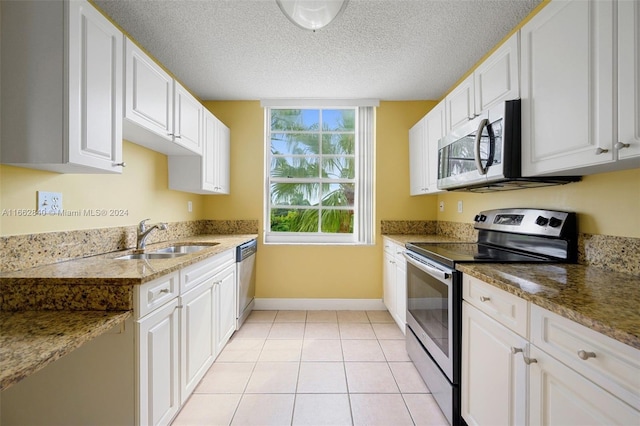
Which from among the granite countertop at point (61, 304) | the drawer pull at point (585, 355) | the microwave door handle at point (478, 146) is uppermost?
the microwave door handle at point (478, 146)

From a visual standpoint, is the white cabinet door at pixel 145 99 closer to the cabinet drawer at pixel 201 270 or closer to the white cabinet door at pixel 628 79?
the cabinet drawer at pixel 201 270

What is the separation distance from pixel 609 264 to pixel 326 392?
1.72 metres

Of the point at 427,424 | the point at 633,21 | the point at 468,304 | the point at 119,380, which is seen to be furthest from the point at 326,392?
the point at 633,21

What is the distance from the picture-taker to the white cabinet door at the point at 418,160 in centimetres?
292

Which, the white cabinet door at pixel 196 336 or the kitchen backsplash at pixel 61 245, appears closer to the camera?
the kitchen backsplash at pixel 61 245

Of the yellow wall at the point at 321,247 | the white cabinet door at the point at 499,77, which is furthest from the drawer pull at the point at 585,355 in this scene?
the yellow wall at the point at 321,247

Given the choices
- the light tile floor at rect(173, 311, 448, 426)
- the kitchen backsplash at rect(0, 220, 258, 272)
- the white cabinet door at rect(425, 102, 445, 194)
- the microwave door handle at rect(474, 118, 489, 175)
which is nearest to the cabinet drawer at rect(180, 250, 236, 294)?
the kitchen backsplash at rect(0, 220, 258, 272)

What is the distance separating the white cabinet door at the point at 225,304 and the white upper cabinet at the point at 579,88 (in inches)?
85.9

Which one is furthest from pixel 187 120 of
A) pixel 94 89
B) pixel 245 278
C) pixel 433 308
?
pixel 433 308

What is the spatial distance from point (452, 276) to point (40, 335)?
1.72 meters

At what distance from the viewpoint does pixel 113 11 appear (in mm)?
1865

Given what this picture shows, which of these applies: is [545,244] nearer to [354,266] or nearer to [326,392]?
[326,392]

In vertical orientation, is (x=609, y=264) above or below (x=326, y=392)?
above

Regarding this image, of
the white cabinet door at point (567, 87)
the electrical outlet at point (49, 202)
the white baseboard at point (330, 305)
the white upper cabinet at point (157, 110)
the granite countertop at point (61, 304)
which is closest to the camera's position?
the granite countertop at point (61, 304)
